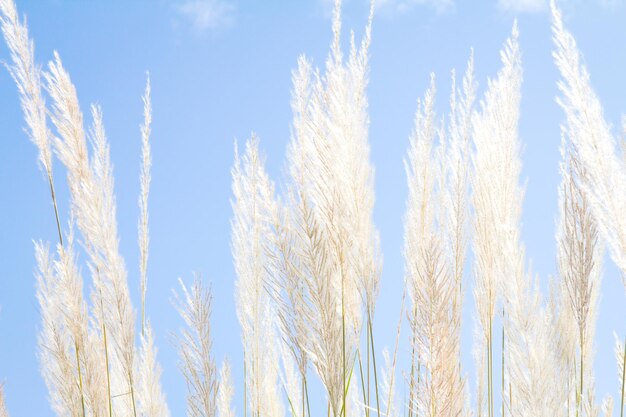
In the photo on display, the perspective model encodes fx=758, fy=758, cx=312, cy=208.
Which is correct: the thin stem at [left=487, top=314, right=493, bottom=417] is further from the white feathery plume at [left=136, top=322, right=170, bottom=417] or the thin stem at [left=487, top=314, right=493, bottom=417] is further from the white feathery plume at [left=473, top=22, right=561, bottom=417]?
the white feathery plume at [left=136, top=322, right=170, bottom=417]

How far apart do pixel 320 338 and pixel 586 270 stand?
0.85m

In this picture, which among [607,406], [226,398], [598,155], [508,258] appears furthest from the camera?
[226,398]

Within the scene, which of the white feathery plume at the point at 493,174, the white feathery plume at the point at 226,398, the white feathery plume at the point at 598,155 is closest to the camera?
the white feathery plume at the point at 598,155

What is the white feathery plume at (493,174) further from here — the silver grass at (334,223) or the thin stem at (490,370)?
the silver grass at (334,223)

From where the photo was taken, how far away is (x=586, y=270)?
85.7 inches

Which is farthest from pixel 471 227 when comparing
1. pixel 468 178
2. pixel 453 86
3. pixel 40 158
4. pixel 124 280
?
pixel 40 158

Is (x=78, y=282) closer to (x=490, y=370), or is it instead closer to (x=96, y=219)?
(x=96, y=219)

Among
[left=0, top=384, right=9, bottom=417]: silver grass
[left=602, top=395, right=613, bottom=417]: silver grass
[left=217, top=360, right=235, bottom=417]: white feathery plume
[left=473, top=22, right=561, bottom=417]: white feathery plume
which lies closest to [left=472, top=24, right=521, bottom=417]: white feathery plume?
[left=473, top=22, right=561, bottom=417]: white feathery plume

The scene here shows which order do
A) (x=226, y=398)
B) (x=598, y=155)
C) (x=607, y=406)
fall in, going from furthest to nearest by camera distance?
(x=226, y=398) < (x=607, y=406) < (x=598, y=155)

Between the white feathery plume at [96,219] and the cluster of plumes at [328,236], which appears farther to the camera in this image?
the white feathery plume at [96,219]

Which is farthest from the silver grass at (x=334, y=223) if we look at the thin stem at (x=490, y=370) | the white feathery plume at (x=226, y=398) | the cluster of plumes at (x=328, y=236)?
the white feathery plume at (x=226, y=398)

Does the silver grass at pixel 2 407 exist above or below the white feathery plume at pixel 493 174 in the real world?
below

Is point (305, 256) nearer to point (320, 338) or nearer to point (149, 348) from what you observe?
point (320, 338)

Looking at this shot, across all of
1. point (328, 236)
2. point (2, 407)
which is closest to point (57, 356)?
point (2, 407)
